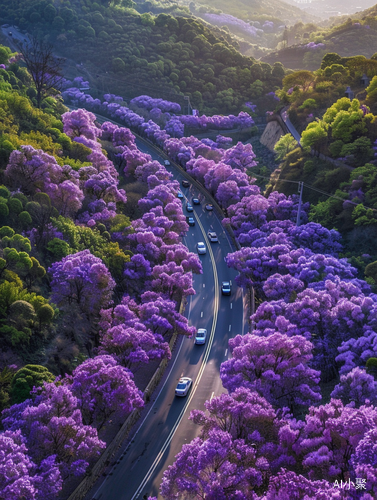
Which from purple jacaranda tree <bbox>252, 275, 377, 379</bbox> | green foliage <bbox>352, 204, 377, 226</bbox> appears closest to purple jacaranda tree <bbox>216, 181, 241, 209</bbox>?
green foliage <bbox>352, 204, 377, 226</bbox>

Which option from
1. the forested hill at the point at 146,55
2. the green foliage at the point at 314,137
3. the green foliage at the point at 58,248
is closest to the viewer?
the green foliage at the point at 58,248

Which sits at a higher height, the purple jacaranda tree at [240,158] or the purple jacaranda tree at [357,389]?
the purple jacaranda tree at [240,158]

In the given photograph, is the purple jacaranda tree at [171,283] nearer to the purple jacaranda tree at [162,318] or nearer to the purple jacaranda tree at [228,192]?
the purple jacaranda tree at [162,318]

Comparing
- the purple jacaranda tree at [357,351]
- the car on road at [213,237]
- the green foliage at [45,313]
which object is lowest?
the green foliage at [45,313]

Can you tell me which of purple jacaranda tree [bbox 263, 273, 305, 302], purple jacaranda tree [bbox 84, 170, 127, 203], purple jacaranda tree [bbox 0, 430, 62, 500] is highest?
purple jacaranda tree [bbox 84, 170, 127, 203]

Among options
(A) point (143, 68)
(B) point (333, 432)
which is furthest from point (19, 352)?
(A) point (143, 68)

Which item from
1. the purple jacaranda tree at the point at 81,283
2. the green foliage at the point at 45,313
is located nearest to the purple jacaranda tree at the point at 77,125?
the purple jacaranda tree at the point at 81,283

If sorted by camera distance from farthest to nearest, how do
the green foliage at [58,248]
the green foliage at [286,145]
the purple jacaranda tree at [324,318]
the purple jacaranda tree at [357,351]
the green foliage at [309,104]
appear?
1. the green foliage at [309,104]
2. the green foliage at [286,145]
3. the green foliage at [58,248]
4. the purple jacaranda tree at [324,318]
5. the purple jacaranda tree at [357,351]

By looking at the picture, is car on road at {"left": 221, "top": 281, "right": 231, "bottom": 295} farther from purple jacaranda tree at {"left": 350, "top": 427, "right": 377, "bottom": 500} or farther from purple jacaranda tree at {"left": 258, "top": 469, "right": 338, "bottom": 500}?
purple jacaranda tree at {"left": 258, "top": 469, "right": 338, "bottom": 500}
